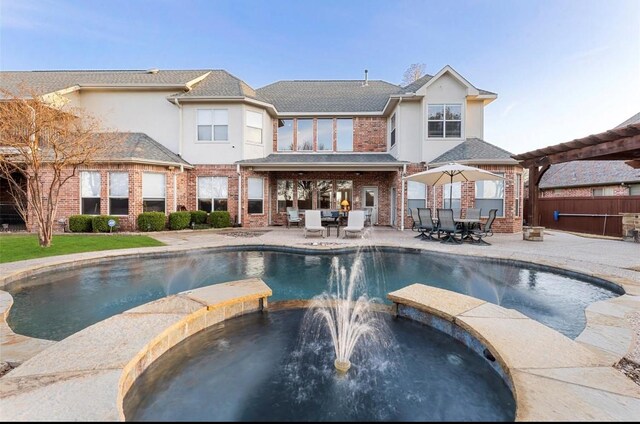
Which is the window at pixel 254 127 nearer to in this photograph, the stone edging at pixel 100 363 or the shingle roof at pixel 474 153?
the shingle roof at pixel 474 153

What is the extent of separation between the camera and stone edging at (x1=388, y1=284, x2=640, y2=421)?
1.87m

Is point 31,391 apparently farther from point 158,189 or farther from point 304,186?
point 304,186

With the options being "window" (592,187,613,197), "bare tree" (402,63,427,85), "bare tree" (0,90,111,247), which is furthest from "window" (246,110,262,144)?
"window" (592,187,613,197)

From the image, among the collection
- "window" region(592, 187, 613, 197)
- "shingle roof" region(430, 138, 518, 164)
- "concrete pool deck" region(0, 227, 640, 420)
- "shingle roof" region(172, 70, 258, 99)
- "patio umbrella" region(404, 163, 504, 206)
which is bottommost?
"concrete pool deck" region(0, 227, 640, 420)

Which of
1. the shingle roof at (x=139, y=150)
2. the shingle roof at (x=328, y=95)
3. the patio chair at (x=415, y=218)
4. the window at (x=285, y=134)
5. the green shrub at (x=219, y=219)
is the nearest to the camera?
the patio chair at (x=415, y=218)

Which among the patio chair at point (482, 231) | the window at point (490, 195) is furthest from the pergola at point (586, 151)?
the patio chair at point (482, 231)

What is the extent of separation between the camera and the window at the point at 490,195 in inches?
528

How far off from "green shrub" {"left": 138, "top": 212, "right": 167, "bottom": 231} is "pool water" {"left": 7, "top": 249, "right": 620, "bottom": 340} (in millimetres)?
4890

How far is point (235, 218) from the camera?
14500mm

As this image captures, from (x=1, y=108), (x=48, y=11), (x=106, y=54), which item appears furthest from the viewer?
(x=106, y=54)

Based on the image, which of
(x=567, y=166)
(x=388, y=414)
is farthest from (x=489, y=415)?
(x=567, y=166)

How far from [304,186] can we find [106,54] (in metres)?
15.2

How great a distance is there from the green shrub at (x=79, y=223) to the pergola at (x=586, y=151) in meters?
18.1

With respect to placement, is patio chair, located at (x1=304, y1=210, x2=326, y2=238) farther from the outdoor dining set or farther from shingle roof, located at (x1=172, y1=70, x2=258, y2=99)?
shingle roof, located at (x1=172, y1=70, x2=258, y2=99)
